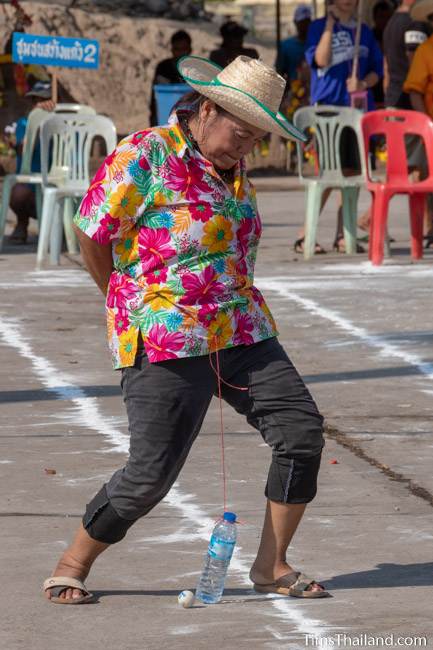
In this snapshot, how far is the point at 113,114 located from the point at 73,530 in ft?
55.2

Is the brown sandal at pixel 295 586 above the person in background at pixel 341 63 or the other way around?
the other way around

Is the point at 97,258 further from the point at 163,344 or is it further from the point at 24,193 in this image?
the point at 24,193

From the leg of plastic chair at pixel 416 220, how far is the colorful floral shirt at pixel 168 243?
8.34 meters

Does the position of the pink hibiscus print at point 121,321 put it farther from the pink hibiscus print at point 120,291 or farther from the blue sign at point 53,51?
the blue sign at point 53,51

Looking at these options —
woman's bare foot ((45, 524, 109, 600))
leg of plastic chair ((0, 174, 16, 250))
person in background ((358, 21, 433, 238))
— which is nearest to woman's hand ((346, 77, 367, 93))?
person in background ((358, 21, 433, 238))

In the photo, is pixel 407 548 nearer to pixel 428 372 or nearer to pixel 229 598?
pixel 229 598

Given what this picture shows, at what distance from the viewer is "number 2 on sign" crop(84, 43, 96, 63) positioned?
15.4 m

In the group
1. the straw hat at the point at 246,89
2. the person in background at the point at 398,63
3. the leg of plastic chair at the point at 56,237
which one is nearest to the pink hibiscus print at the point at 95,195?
the straw hat at the point at 246,89

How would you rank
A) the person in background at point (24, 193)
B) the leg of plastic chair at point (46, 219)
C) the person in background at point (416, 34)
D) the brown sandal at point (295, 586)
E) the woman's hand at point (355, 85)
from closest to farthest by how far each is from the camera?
the brown sandal at point (295, 586), the leg of plastic chair at point (46, 219), the woman's hand at point (355, 85), the person in background at point (416, 34), the person in background at point (24, 193)

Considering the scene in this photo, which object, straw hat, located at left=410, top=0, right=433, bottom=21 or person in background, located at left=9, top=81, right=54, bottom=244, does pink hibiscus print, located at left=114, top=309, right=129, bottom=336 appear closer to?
straw hat, located at left=410, top=0, right=433, bottom=21

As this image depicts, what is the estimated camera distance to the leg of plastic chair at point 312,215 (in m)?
13.1

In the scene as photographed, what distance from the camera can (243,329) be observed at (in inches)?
193

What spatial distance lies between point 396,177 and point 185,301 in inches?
337

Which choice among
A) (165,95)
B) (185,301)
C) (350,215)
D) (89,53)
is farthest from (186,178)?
(165,95)
